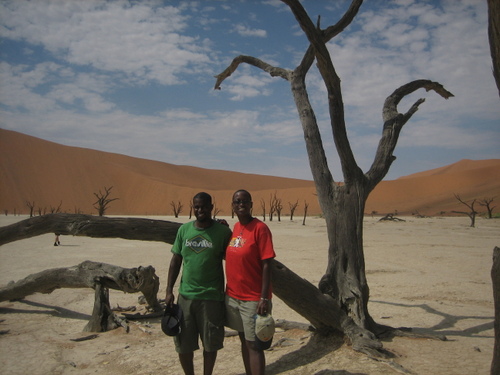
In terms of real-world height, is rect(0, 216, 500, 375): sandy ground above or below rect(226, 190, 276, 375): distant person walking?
below

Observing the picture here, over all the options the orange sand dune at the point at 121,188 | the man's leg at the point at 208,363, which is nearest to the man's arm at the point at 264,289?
the man's leg at the point at 208,363

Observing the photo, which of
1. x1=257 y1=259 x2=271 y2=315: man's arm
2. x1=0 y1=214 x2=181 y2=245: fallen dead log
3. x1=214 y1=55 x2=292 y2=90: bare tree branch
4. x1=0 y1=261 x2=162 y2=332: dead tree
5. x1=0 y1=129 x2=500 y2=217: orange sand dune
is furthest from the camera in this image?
x1=0 y1=129 x2=500 y2=217: orange sand dune

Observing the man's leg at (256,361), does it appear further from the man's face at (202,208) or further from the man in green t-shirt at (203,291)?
the man's face at (202,208)

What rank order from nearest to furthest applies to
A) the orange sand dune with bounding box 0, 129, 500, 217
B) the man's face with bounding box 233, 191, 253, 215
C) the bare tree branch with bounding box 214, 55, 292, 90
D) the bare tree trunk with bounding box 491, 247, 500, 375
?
the bare tree trunk with bounding box 491, 247, 500, 375 → the man's face with bounding box 233, 191, 253, 215 → the bare tree branch with bounding box 214, 55, 292, 90 → the orange sand dune with bounding box 0, 129, 500, 217

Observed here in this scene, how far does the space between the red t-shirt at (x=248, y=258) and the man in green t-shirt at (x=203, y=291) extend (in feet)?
0.42

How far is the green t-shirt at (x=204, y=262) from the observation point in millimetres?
2807

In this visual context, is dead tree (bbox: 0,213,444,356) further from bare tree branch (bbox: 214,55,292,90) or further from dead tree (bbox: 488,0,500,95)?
bare tree branch (bbox: 214,55,292,90)

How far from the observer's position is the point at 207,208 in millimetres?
2875

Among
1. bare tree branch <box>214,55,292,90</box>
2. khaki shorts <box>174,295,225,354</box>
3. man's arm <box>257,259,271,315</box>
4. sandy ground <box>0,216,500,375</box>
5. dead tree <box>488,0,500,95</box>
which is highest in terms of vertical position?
bare tree branch <box>214,55,292,90</box>

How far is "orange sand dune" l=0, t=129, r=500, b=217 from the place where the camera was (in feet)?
194

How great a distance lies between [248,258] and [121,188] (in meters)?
75.9

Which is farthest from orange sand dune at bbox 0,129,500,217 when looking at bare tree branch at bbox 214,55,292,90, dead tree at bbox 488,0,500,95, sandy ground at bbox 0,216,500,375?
dead tree at bbox 488,0,500,95

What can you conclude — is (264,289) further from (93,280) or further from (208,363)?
(93,280)

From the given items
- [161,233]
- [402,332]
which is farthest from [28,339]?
[402,332]
